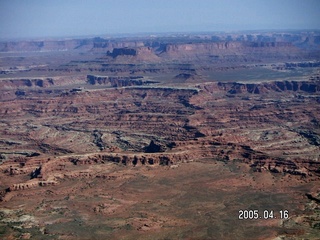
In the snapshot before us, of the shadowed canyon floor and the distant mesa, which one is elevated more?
the distant mesa

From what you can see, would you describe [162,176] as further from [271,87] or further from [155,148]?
[271,87]

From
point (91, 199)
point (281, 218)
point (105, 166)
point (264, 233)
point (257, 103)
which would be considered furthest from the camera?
point (257, 103)

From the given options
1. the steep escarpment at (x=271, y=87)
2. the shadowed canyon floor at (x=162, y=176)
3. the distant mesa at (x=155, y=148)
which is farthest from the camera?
the steep escarpment at (x=271, y=87)

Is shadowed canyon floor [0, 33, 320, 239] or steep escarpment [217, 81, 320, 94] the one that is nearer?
shadowed canyon floor [0, 33, 320, 239]

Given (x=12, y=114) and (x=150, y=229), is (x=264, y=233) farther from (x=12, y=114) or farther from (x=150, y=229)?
(x=12, y=114)

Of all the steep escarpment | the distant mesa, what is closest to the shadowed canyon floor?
the distant mesa

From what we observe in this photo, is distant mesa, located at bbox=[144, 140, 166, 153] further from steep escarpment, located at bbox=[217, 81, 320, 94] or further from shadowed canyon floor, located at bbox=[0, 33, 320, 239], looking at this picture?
steep escarpment, located at bbox=[217, 81, 320, 94]

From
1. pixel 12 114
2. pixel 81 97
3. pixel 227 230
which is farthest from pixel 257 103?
pixel 227 230

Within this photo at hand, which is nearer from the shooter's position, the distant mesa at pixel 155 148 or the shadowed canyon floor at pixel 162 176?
the shadowed canyon floor at pixel 162 176

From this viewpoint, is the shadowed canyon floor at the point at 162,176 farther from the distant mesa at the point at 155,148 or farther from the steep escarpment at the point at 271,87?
the steep escarpment at the point at 271,87

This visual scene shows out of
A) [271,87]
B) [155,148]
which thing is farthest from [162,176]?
[271,87]

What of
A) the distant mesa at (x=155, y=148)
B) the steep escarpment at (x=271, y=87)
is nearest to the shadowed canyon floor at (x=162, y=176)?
the distant mesa at (x=155, y=148)
